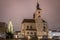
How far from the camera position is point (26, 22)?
17219 millimetres

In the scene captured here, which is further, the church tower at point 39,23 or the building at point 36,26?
the church tower at point 39,23

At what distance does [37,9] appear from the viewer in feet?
54.2

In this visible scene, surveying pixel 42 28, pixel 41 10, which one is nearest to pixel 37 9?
pixel 41 10

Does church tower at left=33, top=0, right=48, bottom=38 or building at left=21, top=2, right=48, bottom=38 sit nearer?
building at left=21, top=2, right=48, bottom=38

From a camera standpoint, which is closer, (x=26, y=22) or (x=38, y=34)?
(x=38, y=34)

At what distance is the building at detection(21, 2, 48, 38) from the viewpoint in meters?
16.2

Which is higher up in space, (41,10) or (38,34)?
(41,10)

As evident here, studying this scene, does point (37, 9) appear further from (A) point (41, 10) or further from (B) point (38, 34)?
(B) point (38, 34)

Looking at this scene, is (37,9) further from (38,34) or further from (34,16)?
(38,34)

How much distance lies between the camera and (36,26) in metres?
16.7

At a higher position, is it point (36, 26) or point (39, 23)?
point (39, 23)

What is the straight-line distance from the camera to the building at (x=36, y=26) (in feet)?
53.2

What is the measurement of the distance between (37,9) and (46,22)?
108cm

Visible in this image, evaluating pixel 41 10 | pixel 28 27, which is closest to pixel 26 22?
pixel 28 27
